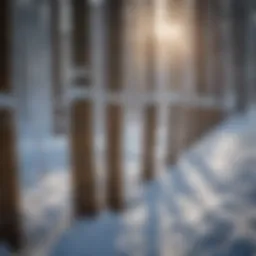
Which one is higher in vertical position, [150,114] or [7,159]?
[150,114]

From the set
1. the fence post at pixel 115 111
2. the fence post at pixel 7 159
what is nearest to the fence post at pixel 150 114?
the fence post at pixel 115 111

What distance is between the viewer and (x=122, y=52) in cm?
132

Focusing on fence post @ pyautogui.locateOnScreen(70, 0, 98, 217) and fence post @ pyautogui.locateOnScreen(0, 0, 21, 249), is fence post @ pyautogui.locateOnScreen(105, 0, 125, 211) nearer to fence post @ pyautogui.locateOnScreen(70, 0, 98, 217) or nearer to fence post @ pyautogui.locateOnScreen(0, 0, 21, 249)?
fence post @ pyautogui.locateOnScreen(70, 0, 98, 217)

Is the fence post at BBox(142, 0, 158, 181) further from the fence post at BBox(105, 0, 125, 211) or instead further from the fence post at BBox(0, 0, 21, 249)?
the fence post at BBox(0, 0, 21, 249)

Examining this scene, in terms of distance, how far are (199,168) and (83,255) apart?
0.37 metres

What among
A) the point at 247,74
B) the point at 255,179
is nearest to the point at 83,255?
the point at 255,179

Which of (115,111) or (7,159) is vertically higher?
(115,111)

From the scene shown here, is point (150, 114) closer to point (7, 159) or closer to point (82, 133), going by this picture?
point (82, 133)

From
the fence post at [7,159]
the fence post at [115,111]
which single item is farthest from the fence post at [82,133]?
the fence post at [7,159]

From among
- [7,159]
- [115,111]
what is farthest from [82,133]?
[7,159]

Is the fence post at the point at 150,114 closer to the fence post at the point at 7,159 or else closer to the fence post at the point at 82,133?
the fence post at the point at 82,133

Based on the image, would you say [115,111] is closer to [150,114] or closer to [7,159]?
[150,114]

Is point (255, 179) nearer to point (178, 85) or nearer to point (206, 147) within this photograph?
point (206, 147)

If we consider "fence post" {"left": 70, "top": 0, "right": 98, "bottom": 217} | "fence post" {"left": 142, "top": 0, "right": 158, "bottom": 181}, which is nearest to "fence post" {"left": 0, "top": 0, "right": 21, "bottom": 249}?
"fence post" {"left": 70, "top": 0, "right": 98, "bottom": 217}
